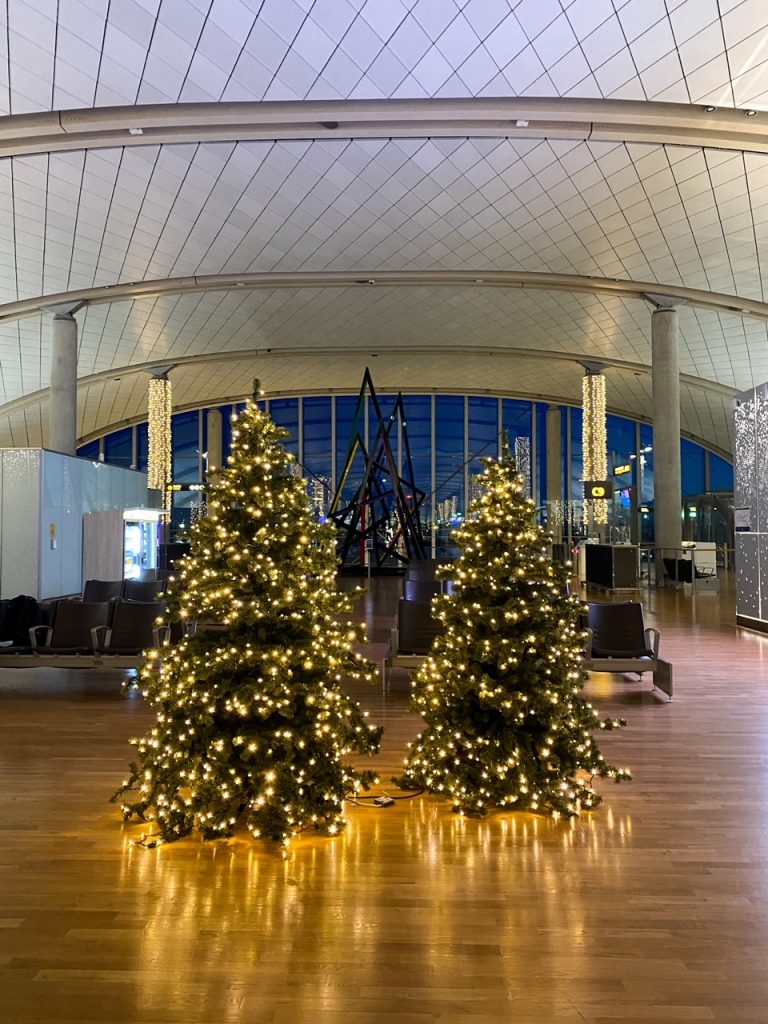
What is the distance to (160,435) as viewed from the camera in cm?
2700

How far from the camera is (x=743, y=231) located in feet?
53.9

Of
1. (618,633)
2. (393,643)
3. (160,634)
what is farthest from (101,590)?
(618,633)

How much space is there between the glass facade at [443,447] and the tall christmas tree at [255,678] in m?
30.4

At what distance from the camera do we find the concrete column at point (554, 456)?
3538 centimetres

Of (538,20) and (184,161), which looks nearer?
(538,20)

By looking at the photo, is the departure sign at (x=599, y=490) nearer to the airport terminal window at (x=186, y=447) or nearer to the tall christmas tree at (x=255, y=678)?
the tall christmas tree at (x=255, y=678)

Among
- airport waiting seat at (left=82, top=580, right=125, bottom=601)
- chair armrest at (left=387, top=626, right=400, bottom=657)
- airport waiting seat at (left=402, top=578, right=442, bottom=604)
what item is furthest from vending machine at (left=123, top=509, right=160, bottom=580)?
chair armrest at (left=387, top=626, right=400, bottom=657)

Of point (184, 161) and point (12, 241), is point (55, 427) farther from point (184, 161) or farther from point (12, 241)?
point (184, 161)

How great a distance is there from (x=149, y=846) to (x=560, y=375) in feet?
97.7

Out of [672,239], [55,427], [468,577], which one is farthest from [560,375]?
[468,577]

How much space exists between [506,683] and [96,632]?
5.11 metres

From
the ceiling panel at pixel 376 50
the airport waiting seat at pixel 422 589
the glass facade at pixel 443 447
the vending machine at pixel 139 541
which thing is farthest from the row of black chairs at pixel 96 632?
the glass facade at pixel 443 447

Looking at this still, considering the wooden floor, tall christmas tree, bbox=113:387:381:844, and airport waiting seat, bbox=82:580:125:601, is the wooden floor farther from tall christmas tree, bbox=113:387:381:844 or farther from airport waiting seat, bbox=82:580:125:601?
airport waiting seat, bbox=82:580:125:601

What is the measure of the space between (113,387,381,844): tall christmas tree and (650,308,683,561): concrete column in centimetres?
1773
